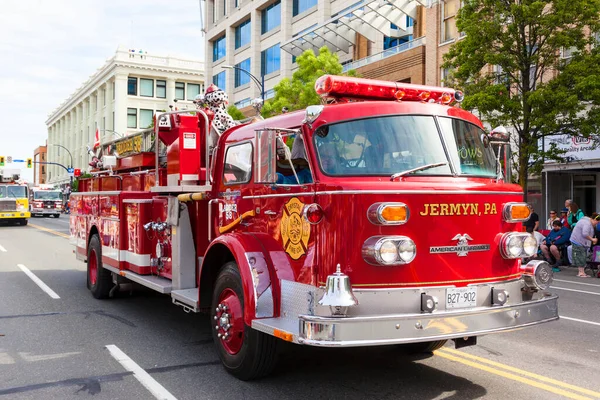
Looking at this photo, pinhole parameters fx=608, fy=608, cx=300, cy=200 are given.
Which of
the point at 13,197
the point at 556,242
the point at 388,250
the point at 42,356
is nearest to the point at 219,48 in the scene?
the point at 13,197

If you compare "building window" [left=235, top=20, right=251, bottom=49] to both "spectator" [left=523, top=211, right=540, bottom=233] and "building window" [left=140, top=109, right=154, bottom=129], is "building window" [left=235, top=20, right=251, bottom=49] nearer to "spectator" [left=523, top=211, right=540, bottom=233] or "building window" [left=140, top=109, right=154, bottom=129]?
"building window" [left=140, top=109, right=154, bottom=129]

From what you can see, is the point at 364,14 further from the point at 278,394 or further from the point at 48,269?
the point at 278,394

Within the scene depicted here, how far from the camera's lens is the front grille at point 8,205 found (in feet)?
111

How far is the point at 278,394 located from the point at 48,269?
10.4 m

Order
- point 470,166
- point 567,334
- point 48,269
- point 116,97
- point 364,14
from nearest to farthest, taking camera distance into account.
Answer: point 470,166 < point 567,334 < point 48,269 < point 364,14 < point 116,97

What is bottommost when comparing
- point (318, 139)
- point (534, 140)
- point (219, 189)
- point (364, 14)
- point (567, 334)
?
point (567, 334)

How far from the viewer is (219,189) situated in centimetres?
658

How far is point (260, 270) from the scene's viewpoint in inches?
208

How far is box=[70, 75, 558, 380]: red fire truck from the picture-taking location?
4.61 meters

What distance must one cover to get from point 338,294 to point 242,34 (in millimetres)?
46714

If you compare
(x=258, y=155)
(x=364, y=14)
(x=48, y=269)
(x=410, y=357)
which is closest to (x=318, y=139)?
(x=258, y=155)

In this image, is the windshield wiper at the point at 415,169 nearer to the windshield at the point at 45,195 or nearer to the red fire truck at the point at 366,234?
the red fire truck at the point at 366,234

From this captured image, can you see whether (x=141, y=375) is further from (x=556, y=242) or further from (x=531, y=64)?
(x=531, y=64)

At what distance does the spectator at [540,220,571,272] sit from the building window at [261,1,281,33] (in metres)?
30.4
